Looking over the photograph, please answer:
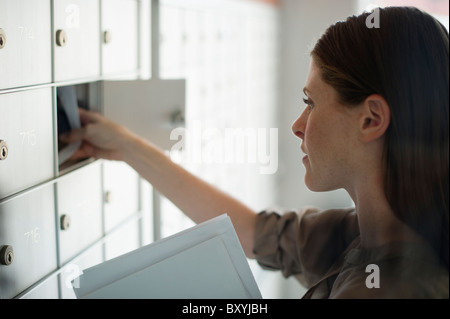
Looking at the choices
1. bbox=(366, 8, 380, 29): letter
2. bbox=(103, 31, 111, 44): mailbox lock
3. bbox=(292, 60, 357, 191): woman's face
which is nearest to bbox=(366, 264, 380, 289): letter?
bbox=(292, 60, 357, 191): woman's face

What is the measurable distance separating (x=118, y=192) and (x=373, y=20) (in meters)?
0.50

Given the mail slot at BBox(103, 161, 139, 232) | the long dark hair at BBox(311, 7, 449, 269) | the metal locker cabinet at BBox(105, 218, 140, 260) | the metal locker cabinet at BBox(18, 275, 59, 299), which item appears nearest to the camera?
the long dark hair at BBox(311, 7, 449, 269)

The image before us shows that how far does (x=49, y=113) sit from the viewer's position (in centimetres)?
65

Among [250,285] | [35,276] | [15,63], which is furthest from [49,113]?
[250,285]

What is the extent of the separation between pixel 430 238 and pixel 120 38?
534mm

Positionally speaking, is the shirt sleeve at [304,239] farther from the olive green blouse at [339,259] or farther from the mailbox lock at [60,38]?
the mailbox lock at [60,38]

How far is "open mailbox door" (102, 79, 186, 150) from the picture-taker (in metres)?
0.81

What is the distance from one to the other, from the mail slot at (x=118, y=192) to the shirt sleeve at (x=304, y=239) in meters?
0.22

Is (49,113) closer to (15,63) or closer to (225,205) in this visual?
(15,63)

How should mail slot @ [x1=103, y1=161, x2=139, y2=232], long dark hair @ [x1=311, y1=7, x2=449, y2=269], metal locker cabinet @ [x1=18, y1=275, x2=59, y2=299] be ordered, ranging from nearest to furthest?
long dark hair @ [x1=311, y1=7, x2=449, y2=269] < metal locker cabinet @ [x1=18, y1=275, x2=59, y2=299] < mail slot @ [x1=103, y1=161, x2=139, y2=232]

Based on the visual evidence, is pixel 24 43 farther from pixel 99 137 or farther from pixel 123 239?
pixel 123 239

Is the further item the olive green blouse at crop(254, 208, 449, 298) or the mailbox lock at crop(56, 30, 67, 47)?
the mailbox lock at crop(56, 30, 67, 47)

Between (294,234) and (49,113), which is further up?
(49,113)

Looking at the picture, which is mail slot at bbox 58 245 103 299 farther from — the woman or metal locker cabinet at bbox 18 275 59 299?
the woman
